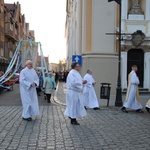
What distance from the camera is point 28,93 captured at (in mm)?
9570

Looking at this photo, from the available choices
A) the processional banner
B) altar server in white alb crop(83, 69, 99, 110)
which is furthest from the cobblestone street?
the processional banner

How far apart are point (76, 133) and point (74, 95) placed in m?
1.64

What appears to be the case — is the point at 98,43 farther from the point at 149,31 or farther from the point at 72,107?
the point at 72,107

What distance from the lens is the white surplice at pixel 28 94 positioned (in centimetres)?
944

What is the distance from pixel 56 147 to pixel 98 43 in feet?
44.5

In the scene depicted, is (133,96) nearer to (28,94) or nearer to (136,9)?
(28,94)

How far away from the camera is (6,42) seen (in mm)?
55969

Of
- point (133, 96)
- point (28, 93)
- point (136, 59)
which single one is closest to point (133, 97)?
point (133, 96)

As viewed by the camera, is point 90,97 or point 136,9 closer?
point 90,97

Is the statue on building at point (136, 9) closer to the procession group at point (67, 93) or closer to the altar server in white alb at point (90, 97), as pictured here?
the altar server in white alb at point (90, 97)

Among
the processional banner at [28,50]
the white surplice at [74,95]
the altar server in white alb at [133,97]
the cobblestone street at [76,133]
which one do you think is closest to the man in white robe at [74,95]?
the white surplice at [74,95]

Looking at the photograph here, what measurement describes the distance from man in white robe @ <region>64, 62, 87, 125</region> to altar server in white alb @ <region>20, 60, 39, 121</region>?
1.22 meters

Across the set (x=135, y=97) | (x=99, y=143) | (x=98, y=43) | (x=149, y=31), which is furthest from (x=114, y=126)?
(x=149, y=31)

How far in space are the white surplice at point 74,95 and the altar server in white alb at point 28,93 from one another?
122 centimetres
